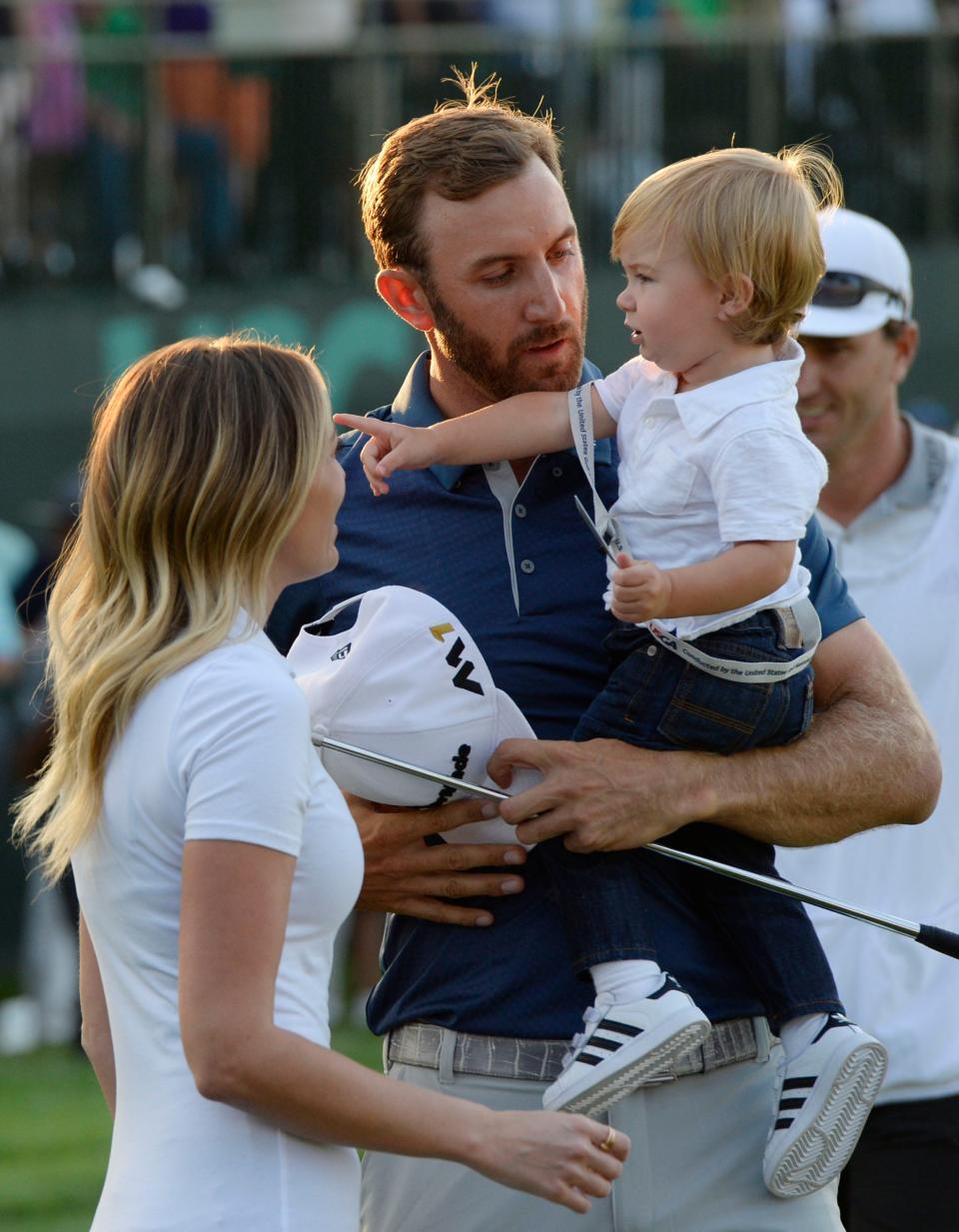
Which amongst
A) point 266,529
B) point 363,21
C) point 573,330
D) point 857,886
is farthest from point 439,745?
point 363,21

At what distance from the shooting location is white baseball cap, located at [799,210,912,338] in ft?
14.3

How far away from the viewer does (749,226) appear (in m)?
2.95

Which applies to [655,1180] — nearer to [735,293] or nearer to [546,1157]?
[546,1157]

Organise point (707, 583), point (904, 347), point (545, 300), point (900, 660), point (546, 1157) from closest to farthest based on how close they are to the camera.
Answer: point (546, 1157), point (707, 583), point (545, 300), point (900, 660), point (904, 347)

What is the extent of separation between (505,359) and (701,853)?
2.89 ft

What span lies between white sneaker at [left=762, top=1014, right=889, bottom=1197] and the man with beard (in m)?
0.08

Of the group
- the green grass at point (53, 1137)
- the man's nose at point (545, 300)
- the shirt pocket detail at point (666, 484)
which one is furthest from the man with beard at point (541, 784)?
the green grass at point (53, 1137)

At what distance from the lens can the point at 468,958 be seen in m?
3.08

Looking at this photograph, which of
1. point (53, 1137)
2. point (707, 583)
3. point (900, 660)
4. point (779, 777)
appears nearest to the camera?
point (707, 583)

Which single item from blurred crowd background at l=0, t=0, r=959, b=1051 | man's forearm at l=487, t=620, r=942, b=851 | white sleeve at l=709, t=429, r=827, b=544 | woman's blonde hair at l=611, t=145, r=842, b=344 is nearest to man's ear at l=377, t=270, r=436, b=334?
woman's blonde hair at l=611, t=145, r=842, b=344

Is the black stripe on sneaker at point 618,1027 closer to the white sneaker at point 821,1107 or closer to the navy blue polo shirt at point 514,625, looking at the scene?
the navy blue polo shirt at point 514,625

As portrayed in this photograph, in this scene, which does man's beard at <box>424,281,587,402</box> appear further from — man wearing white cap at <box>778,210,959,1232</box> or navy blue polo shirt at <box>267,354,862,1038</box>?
man wearing white cap at <box>778,210,959,1232</box>

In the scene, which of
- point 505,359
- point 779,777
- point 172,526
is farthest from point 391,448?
point 779,777

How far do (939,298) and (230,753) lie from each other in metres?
9.43
